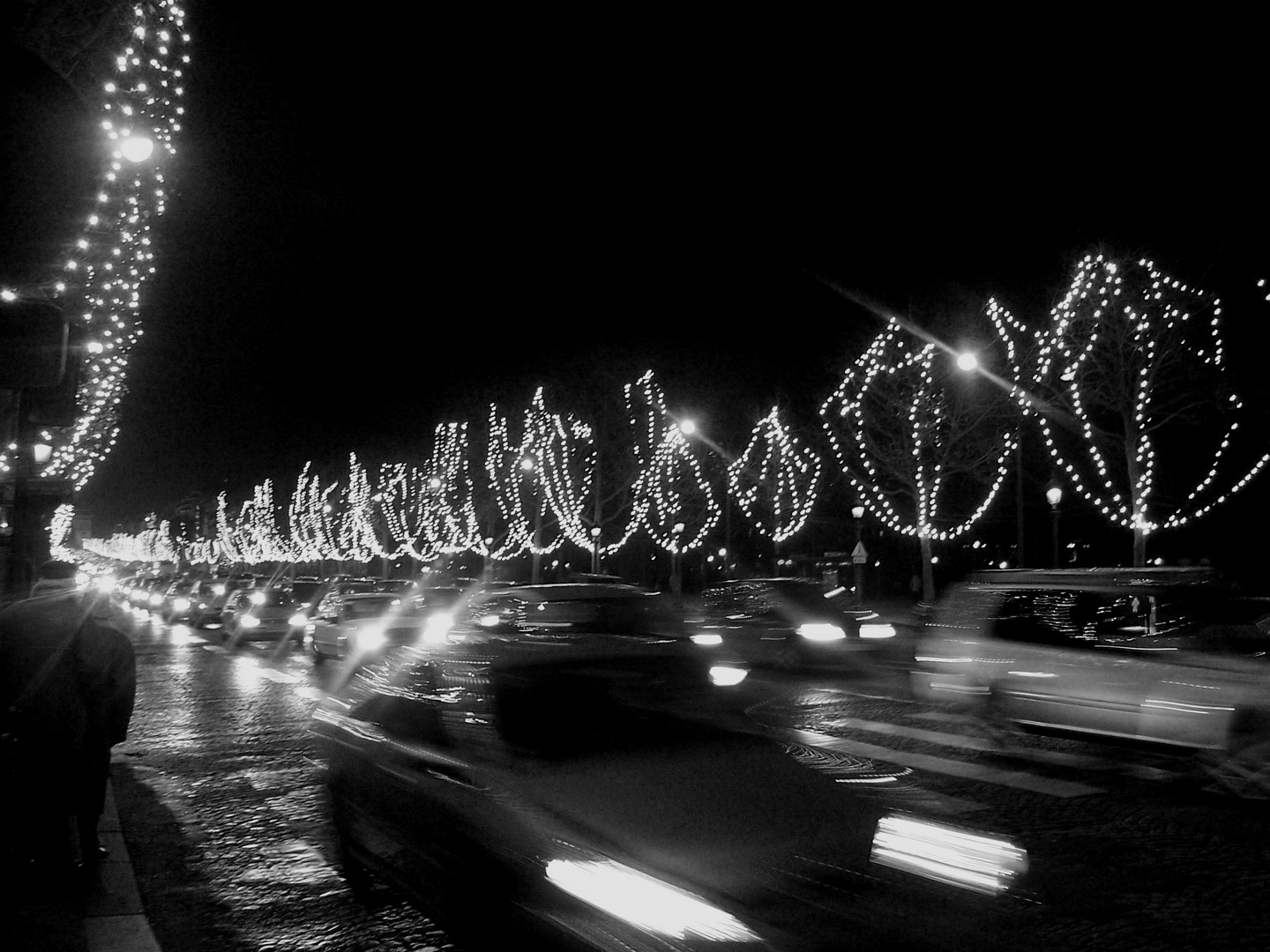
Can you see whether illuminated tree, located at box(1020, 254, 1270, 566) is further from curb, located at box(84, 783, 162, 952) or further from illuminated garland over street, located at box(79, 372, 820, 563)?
curb, located at box(84, 783, 162, 952)

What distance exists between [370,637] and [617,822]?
51.9ft

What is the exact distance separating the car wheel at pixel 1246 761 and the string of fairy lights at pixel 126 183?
8.79 metres

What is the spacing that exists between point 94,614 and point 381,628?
12.7 m

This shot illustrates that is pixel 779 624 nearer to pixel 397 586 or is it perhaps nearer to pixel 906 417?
pixel 397 586

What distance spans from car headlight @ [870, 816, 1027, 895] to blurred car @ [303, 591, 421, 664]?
51.5ft

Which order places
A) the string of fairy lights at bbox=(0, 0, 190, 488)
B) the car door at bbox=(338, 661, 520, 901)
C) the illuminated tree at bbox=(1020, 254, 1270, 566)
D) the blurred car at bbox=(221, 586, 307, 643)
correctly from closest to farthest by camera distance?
the car door at bbox=(338, 661, 520, 901) < the string of fairy lights at bbox=(0, 0, 190, 488) < the illuminated tree at bbox=(1020, 254, 1270, 566) < the blurred car at bbox=(221, 586, 307, 643)

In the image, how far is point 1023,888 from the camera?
470cm

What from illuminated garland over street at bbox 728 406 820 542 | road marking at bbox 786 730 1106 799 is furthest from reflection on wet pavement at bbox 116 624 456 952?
illuminated garland over street at bbox 728 406 820 542

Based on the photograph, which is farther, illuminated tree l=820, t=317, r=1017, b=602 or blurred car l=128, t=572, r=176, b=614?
blurred car l=128, t=572, r=176, b=614

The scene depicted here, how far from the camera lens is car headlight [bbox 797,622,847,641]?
19797 millimetres

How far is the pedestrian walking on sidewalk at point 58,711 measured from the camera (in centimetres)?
706

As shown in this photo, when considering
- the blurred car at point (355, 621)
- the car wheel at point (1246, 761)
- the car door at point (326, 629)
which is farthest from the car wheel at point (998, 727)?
the car door at point (326, 629)

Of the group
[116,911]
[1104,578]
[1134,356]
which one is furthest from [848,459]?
[116,911]

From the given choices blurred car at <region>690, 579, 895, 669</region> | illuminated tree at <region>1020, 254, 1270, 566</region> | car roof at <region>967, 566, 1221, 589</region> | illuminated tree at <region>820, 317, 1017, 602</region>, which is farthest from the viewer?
illuminated tree at <region>820, 317, 1017, 602</region>
